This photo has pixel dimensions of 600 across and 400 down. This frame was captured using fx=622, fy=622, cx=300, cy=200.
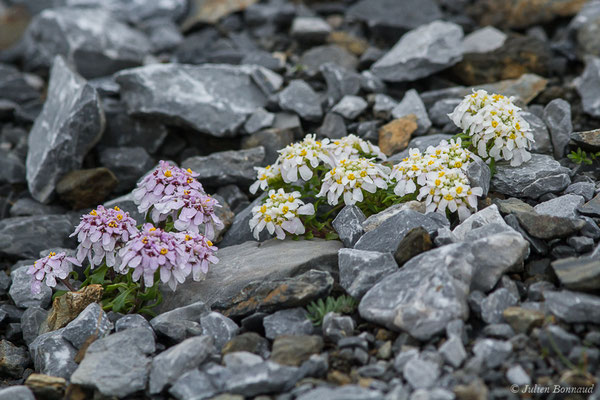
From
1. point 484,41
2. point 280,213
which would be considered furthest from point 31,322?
point 484,41

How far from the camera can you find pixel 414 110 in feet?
22.4

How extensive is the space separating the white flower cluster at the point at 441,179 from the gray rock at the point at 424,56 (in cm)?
249

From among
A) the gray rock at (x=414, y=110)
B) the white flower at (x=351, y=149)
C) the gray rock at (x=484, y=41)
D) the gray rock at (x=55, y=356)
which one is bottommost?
the gray rock at (x=55, y=356)

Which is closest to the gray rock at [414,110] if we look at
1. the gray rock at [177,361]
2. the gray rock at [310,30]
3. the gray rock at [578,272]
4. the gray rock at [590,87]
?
the gray rock at [590,87]

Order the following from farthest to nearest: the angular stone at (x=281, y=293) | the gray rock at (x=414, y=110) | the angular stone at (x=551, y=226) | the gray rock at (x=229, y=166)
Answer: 1. the gray rock at (x=414, y=110)
2. the gray rock at (x=229, y=166)
3. the angular stone at (x=551, y=226)
4. the angular stone at (x=281, y=293)

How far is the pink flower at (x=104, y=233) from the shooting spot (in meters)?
4.76

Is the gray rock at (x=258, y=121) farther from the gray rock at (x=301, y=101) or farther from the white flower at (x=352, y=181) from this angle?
the white flower at (x=352, y=181)

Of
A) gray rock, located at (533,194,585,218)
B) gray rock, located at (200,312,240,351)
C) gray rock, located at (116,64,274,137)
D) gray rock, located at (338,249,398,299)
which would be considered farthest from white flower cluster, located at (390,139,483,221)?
gray rock, located at (116,64,274,137)

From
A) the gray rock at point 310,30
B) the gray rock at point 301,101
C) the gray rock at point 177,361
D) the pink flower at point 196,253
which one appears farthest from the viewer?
the gray rock at point 310,30

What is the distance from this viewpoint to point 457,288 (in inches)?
156

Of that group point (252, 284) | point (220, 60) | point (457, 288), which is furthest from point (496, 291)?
point (220, 60)

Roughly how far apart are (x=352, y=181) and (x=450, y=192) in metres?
0.78

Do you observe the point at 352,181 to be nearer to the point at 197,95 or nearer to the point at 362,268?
the point at 362,268

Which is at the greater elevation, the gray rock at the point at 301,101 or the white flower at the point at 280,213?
the gray rock at the point at 301,101
